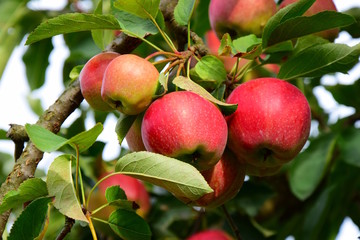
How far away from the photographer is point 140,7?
3.60ft

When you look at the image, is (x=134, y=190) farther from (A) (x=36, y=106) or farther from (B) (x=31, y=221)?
(B) (x=31, y=221)

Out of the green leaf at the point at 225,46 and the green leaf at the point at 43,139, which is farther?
the green leaf at the point at 225,46

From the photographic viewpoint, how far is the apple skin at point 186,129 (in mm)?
968

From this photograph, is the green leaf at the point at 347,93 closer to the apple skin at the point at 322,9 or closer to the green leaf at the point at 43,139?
the apple skin at the point at 322,9

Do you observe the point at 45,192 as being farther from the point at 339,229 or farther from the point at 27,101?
the point at 27,101

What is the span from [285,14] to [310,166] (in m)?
0.74

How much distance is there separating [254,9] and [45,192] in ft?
1.87

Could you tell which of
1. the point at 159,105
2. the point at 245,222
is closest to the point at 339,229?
the point at 245,222

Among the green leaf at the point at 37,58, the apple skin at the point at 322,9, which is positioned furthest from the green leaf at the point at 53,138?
the green leaf at the point at 37,58

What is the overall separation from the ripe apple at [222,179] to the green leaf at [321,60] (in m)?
0.21

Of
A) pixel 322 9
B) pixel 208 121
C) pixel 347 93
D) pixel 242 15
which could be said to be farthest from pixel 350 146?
pixel 208 121

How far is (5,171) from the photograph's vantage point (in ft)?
7.01

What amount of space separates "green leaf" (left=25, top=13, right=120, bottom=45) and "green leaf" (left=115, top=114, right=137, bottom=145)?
16cm

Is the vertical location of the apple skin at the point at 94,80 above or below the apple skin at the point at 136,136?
above
